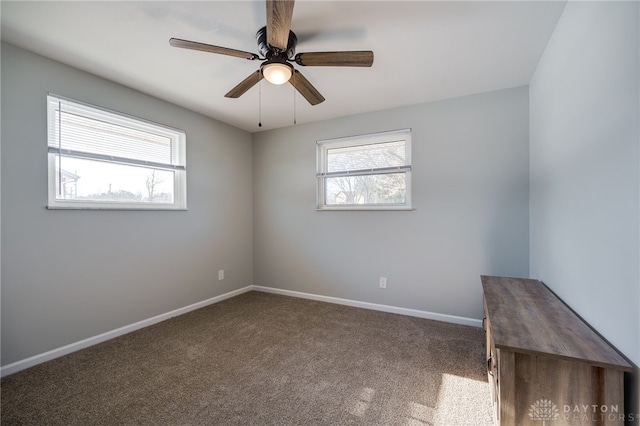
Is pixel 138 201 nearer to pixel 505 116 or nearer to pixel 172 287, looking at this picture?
pixel 172 287

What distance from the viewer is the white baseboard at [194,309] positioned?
80.0 inches

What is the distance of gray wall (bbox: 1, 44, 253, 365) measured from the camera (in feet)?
6.45

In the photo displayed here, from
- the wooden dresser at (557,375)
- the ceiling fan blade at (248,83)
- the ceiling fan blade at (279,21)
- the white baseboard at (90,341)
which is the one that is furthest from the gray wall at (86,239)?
the wooden dresser at (557,375)

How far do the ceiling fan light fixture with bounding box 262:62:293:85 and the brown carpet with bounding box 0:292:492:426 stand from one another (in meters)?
2.04

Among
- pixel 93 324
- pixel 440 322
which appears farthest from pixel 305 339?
pixel 93 324

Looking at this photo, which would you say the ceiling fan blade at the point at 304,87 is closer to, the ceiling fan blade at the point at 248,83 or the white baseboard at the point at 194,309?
the ceiling fan blade at the point at 248,83

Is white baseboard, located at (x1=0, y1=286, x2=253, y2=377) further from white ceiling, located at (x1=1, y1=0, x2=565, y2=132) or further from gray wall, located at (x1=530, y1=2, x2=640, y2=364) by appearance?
gray wall, located at (x1=530, y1=2, x2=640, y2=364)

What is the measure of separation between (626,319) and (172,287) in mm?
3478

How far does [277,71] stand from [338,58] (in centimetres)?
39

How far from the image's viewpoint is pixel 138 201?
9.11ft

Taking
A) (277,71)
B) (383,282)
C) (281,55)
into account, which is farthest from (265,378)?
(281,55)

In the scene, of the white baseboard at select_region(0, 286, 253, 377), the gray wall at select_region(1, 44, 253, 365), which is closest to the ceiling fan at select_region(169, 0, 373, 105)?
the gray wall at select_region(1, 44, 253, 365)

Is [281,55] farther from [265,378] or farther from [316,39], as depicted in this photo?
[265,378]

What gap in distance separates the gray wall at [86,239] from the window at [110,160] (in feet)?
0.25
